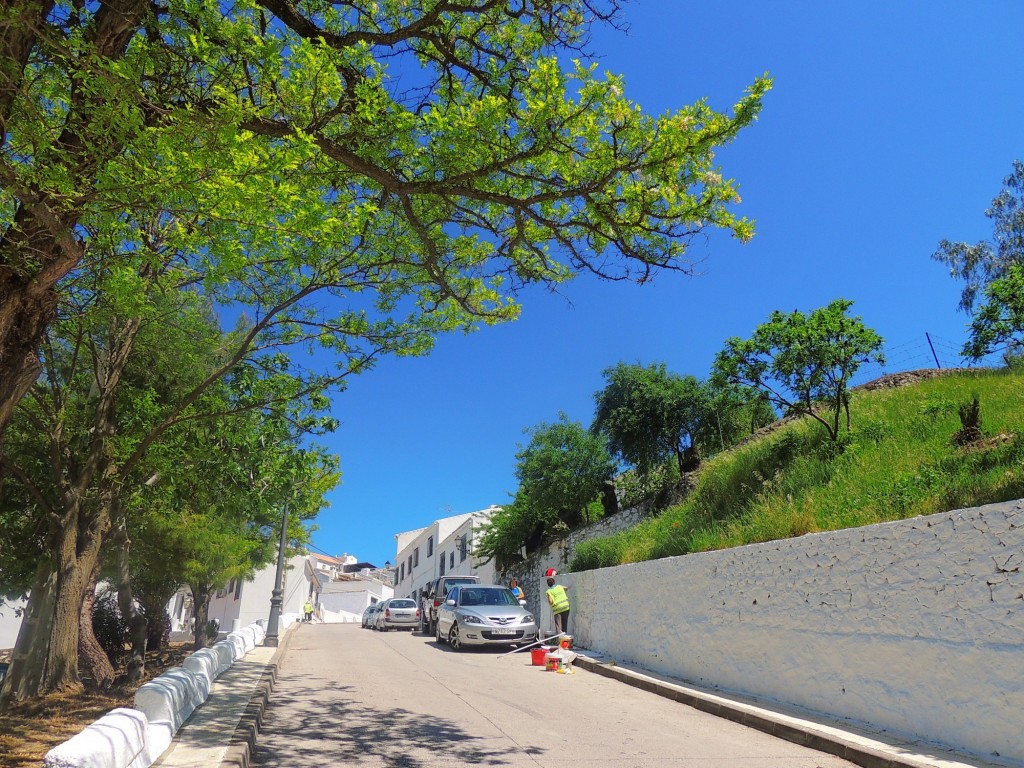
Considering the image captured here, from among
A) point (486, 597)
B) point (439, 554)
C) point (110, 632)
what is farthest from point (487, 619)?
point (439, 554)

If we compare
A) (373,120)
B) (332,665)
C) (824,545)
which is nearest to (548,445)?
(332,665)

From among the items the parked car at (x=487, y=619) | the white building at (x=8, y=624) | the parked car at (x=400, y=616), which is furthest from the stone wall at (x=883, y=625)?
the white building at (x=8, y=624)

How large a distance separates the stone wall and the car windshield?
7.43 m

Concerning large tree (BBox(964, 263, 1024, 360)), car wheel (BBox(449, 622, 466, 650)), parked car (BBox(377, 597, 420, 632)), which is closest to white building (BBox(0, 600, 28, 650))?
parked car (BBox(377, 597, 420, 632))

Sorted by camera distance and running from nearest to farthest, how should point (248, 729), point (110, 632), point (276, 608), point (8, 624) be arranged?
point (248, 729) < point (276, 608) < point (110, 632) < point (8, 624)

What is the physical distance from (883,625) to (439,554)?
43703mm

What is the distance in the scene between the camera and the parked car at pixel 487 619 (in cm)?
1577

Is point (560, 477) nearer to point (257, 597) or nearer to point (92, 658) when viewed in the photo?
point (92, 658)

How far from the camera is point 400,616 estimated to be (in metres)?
29.4

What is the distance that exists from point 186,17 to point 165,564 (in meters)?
16.0

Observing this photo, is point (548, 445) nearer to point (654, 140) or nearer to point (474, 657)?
point (474, 657)

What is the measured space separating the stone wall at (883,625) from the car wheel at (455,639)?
24.3 feet

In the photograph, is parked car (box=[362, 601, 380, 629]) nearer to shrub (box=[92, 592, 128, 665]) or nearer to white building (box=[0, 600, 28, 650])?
shrub (box=[92, 592, 128, 665])

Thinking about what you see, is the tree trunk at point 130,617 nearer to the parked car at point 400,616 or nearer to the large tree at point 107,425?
the large tree at point 107,425
